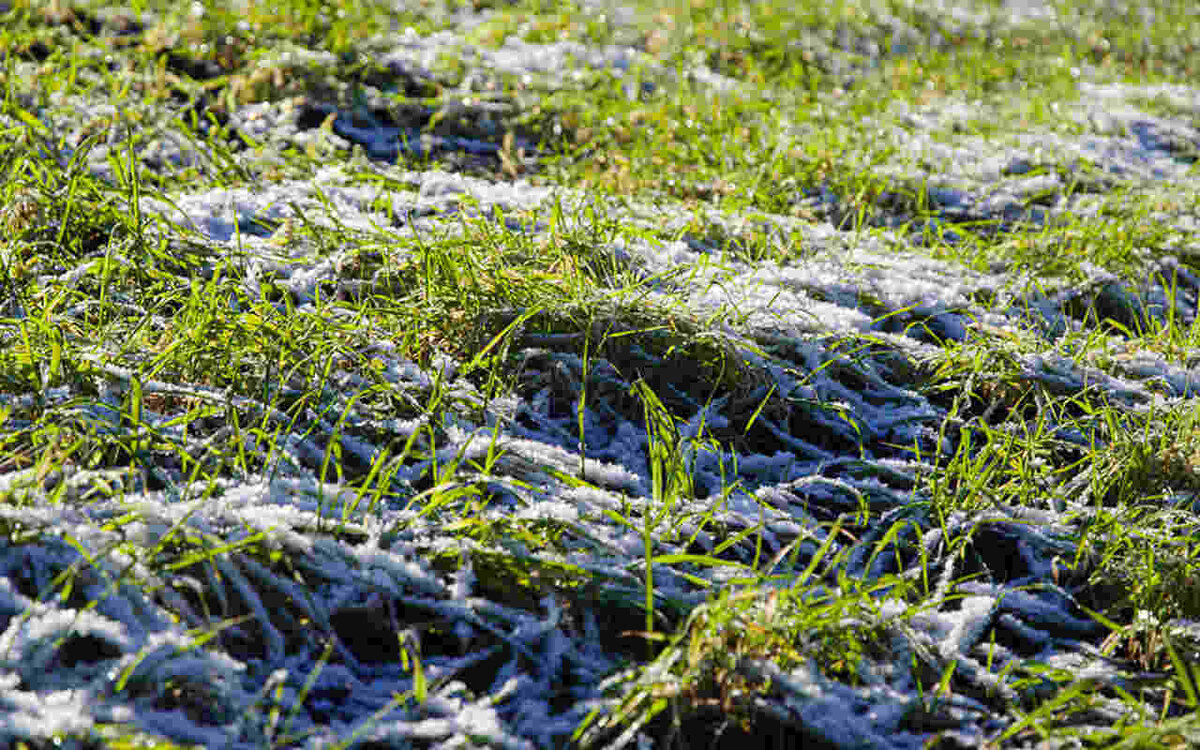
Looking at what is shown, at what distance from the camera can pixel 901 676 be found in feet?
5.25

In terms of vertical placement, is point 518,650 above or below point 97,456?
below

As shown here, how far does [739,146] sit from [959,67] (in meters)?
2.64

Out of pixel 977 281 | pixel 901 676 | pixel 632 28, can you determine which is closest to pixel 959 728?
pixel 901 676

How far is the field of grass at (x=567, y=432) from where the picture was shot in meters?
1.49

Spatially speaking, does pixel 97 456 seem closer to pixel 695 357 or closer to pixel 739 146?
pixel 695 357

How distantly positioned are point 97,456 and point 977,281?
232 centimetres

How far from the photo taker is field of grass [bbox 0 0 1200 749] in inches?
58.7

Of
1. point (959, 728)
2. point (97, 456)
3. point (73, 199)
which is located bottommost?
point (959, 728)

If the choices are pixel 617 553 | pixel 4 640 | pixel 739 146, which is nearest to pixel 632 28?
pixel 739 146

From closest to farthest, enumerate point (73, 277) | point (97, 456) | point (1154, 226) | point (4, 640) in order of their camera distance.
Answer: point (4, 640) → point (97, 456) → point (73, 277) → point (1154, 226)

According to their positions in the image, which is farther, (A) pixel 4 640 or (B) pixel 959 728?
(B) pixel 959 728

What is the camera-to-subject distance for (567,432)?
2.12m

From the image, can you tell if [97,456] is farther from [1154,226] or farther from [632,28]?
[632,28]

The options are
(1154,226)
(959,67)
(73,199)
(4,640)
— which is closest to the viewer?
(4,640)
